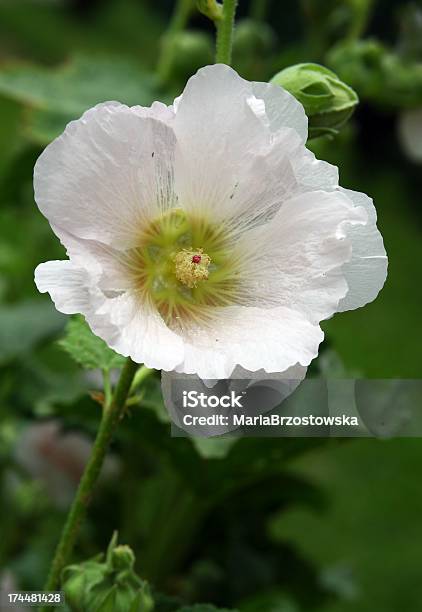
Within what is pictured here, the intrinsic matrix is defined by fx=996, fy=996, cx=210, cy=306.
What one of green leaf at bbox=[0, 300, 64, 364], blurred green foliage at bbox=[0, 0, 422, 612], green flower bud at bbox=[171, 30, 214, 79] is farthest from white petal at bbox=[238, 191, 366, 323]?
green flower bud at bbox=[171, 30, 214, 79]

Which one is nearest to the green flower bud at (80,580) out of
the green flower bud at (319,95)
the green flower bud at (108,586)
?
the green flower bud at (108,586)

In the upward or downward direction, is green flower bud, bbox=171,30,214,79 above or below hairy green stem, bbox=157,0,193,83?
below

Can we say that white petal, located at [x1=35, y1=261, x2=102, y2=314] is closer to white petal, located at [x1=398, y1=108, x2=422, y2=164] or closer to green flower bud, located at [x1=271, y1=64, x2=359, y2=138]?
green flower bud, located at [x1=271, y1=64, x2=359, y2=138]

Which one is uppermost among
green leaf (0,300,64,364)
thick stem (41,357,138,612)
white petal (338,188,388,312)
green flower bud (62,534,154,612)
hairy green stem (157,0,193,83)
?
hairy green stem (157,0,193,83)

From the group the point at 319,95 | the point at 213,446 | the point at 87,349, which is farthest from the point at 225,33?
the point at 213,446

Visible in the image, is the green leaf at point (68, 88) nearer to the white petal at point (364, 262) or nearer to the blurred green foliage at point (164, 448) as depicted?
the blurred green foliage at point (164, 448)

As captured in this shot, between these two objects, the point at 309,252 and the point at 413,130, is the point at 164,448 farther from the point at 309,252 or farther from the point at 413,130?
the point at 413,130

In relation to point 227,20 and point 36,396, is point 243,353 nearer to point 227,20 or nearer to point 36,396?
point 227,20
